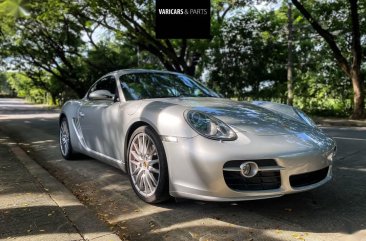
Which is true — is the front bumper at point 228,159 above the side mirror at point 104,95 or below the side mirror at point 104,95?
below

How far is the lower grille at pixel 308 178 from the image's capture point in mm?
3246

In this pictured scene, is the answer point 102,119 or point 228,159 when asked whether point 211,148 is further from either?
point 102,119

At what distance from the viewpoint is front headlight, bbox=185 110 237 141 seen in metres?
3.21

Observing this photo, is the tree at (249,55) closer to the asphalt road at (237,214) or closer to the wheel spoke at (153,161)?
the asphalt road at (237,214)

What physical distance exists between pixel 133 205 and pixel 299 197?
158 centimetres

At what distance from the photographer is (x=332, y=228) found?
3057 mm

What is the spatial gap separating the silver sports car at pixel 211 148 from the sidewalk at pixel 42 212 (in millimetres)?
646

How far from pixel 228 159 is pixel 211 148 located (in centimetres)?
16

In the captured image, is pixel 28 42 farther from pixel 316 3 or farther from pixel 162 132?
pixel 162 132

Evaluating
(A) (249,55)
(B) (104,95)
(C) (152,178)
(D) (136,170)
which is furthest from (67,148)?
(A) (249,55)

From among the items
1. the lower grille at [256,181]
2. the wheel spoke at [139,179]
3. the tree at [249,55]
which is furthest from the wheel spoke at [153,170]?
the tree at [249,55]

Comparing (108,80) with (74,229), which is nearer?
(74,229)

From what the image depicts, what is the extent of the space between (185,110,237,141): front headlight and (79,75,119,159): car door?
115cm

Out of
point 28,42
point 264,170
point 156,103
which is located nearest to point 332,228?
point 264,170
